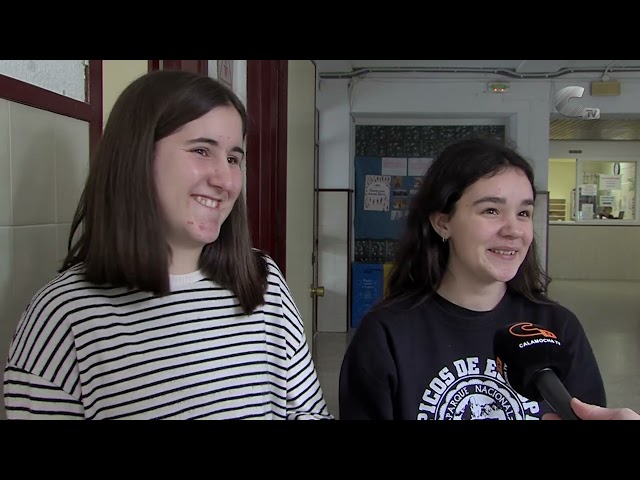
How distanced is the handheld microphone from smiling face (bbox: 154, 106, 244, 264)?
58 centimetres

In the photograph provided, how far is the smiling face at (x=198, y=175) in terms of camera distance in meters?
0.99

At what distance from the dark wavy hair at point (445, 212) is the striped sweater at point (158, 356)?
1.26ft

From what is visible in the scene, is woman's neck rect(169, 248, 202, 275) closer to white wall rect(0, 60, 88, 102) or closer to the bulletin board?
white wall rect(0, 60, 88, 102)

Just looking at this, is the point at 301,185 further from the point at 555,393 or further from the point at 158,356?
the point at 555,393

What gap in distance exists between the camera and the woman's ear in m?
1.44

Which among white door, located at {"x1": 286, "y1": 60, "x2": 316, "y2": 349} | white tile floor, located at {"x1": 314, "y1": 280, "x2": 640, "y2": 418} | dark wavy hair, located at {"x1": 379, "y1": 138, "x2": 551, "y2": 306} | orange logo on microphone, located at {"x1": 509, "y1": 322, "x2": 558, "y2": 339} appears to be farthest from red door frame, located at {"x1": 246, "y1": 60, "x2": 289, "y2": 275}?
white tile floor, located at {"x1": 314, "y1": 280, "x2": 640, "y2": 418}

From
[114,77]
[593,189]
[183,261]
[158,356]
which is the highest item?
[593,189]

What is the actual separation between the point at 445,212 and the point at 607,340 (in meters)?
5.31

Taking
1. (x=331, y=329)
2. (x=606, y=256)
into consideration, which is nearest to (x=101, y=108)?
(x=331, y=329)

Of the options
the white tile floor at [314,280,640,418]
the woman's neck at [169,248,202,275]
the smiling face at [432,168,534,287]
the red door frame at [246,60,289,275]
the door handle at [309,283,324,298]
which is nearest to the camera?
the woman's neck at [169,248,202,275]

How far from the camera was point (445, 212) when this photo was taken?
56.7 inches

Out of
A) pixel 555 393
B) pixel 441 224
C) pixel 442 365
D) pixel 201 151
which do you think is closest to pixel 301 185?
pixel 441 224

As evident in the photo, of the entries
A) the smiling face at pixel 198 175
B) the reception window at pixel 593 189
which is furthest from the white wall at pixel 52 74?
the reception window at pixel 593 189
